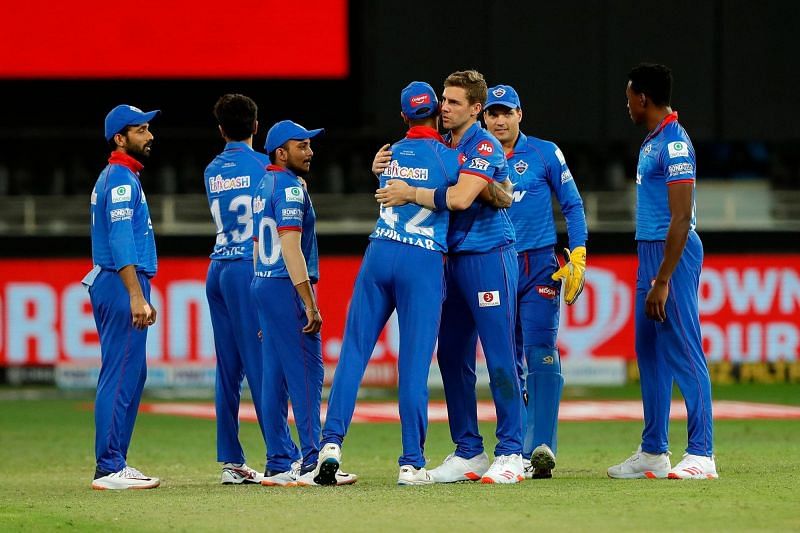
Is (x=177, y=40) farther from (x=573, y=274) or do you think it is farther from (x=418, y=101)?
(x=418, y=101)

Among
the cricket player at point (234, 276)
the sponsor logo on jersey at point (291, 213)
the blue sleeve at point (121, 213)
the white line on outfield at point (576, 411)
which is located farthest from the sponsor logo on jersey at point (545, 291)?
the white line on outfield at point (576, 411)

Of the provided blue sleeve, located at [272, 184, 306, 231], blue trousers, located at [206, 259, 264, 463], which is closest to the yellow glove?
blue sleeve, located at [272, 184, 306, 231]

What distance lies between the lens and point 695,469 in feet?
27.6

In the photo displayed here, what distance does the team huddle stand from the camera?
8328mm

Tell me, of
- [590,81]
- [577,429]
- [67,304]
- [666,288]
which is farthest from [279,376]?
[590,81]

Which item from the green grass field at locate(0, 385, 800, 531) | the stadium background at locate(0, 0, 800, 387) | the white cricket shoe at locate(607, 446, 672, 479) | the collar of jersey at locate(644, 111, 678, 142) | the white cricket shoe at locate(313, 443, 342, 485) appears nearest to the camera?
the green grass field at locate(0, 385, 800, 531)

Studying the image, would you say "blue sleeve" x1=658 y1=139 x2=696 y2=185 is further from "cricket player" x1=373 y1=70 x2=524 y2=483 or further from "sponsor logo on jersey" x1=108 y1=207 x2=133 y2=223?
"sponsor logo on jersey" x1=108 y1=207 x2=133 y2=223

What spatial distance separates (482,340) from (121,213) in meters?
2.39

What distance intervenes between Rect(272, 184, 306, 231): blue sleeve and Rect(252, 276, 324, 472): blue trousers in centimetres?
38

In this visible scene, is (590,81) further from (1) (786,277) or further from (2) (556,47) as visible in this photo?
(1) (786,277)

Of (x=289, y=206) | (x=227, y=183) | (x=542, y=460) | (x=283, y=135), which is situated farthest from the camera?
(x=227, y=183)

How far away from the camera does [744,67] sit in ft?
73.3

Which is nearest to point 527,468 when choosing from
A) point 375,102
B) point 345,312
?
point 345,312

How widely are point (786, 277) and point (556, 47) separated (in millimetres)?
4861
